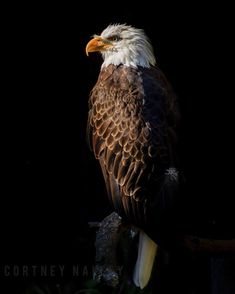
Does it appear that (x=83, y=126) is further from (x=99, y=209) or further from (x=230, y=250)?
(x=230, y=250)

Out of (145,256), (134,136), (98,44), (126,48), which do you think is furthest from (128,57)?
(145,256)

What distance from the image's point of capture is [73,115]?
526 cm

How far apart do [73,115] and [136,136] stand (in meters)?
1.57

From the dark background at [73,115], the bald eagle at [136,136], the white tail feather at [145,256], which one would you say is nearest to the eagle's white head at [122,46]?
the bald eagle at [136,136]

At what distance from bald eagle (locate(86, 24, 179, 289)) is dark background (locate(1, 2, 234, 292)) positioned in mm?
1015

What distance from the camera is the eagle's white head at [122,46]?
13.0ft

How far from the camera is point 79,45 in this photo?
510cm

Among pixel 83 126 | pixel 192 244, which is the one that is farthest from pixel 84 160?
pixel 192 244

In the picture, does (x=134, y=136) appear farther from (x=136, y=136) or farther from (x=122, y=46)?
(x=122, y=46)

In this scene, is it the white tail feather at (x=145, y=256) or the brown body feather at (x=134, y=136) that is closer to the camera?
the brown body feather at (x=134, y=136)

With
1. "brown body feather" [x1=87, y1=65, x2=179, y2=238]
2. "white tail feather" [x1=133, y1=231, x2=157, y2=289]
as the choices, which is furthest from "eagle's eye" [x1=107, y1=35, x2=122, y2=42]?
"white tail feather" [x1=133, y1=231, x2=157, y2=289]

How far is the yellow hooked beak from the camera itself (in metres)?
3.95

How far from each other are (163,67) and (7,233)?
1.41 metres

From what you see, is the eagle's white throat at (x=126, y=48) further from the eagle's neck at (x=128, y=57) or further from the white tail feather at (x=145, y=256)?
the white tail feather at (x=145, y=256)
